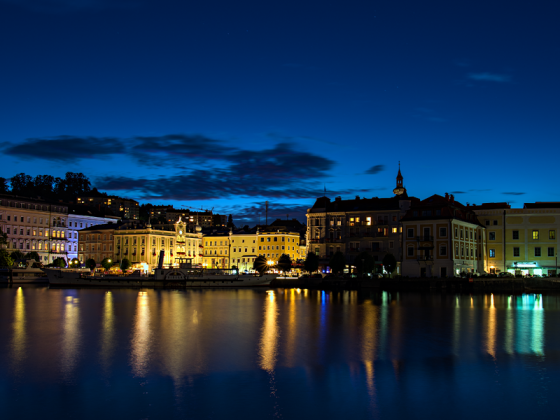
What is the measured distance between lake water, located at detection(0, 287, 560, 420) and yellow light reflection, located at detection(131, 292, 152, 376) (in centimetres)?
8

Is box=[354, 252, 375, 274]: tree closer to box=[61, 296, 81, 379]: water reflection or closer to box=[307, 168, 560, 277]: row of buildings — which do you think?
box=[307, 168, 560, 277]: row of buildings

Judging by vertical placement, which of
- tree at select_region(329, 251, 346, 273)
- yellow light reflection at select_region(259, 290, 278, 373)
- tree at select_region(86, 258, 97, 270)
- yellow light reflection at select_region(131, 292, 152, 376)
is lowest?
yellow light reflection at select_region(131, 292, 152, 376)

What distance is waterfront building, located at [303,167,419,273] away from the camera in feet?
276

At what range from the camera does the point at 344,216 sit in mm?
88250

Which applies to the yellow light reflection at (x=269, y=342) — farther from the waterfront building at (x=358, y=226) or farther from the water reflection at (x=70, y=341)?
the waterfront building at (x=358, y=226)

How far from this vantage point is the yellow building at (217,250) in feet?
409

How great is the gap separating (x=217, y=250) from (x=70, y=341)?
98.8 m

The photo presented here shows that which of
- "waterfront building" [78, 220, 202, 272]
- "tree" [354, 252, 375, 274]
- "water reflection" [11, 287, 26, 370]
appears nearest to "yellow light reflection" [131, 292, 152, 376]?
"water reflection" [11, 287, 26, 370]

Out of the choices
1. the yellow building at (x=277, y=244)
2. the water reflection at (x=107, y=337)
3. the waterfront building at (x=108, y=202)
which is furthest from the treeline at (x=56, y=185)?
the water reflection at (x=107, y=337)

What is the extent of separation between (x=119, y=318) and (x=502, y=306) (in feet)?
103

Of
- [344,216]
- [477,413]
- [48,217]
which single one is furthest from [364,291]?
[48,217]

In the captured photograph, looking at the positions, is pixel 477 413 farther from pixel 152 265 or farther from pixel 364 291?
pixel 152 265

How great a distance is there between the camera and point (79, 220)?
123062 millimetres

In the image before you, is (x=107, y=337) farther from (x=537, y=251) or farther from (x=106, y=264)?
(x=106, y=264)
